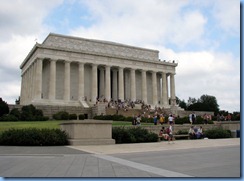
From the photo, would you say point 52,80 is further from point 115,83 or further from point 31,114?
point 115,83

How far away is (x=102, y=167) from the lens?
11867 mm

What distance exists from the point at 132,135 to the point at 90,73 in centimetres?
4792

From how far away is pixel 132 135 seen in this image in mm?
25891

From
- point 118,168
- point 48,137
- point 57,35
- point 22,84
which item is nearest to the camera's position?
point 118,168

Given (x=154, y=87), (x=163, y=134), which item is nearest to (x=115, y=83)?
(x=154, y=87)

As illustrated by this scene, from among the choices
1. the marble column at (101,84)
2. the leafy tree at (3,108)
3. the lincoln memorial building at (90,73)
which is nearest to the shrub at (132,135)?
A: the leafy tree at (3,108)

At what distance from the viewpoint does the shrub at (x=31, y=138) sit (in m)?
22.4

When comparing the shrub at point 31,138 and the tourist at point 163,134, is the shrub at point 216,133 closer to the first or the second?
the tourist at point 163,134

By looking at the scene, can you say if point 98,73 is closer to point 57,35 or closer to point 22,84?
point 57,35

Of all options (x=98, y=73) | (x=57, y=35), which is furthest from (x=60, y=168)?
(x=98, y=73)

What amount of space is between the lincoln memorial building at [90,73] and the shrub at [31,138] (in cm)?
3760

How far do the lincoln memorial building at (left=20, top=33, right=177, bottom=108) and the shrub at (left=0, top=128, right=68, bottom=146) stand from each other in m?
37.6

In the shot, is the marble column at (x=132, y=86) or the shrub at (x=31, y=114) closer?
the shrub at (x=31, y=114)

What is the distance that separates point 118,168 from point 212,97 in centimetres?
11978
